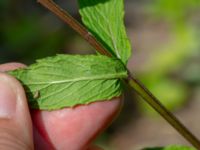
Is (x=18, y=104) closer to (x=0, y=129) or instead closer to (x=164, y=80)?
(x=0, y=129)

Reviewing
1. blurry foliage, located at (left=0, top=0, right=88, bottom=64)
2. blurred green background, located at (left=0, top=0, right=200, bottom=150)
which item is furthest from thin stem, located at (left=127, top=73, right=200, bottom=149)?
blurry foliage, located at (left=0, top=0, right=88, bottom=64)

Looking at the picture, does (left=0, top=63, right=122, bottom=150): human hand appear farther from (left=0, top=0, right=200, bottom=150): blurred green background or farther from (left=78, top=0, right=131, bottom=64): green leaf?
(left=0, top=0, right=200, bottom=150): blurred green background

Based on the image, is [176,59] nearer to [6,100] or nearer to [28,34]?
[28,34]

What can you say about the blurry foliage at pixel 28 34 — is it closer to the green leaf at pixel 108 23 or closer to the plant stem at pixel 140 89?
the green leaf at pixel 108 23

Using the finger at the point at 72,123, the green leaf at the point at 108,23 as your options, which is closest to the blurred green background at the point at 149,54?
the finger at the point at 72,123

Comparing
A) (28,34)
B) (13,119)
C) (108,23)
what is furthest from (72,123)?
(28,34)

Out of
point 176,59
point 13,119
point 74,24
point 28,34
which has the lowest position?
point 176,59
